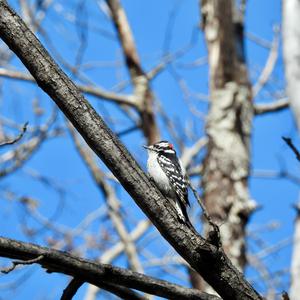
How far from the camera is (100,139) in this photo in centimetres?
254

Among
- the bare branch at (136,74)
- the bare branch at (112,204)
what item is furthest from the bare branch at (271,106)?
the bare branch at (112,204)

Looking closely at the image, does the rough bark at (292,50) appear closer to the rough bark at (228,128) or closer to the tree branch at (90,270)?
the tree branch at (90,270)

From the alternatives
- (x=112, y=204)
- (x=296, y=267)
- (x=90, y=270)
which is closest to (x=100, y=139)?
(x=90, y=270)

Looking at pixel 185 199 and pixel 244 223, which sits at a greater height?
pixel 244 223

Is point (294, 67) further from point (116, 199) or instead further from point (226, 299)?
point (116, 199)

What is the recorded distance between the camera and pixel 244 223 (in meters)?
5.79

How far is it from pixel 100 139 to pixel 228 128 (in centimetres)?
388

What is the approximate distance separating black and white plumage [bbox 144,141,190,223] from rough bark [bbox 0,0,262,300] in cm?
217

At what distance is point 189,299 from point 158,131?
15.1ft

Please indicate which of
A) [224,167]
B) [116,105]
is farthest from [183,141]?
[224,167]

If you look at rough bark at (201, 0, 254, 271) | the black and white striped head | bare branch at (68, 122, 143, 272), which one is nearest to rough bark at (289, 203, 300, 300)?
rough bark at (201, 0, 254, 271)

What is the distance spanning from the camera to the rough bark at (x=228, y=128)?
571 cm

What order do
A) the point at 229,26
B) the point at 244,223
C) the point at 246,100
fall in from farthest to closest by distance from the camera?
the point at 229,26 → the point at 246,100 → the point at 244,223

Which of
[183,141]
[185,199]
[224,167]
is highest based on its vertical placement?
[183,141]
